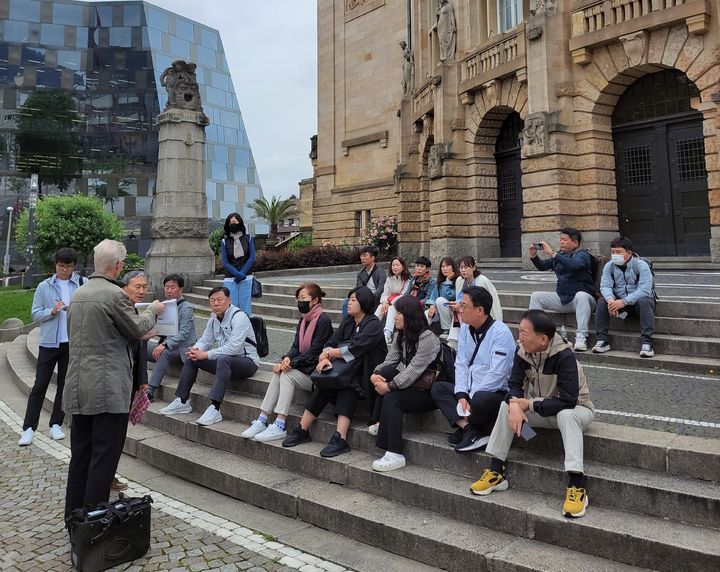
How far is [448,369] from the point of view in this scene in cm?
477

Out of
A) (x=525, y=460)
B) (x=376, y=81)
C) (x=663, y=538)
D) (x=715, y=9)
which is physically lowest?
(x=663, y=538)

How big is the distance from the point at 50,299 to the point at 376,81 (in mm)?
26021

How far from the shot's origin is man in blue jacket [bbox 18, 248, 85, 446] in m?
6.20

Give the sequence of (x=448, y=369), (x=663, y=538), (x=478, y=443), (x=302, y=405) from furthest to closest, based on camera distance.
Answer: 1. (x=302, y=405)
2. (x=448, y=369)
3. (x=478, y=443)
4. (x=663, y=538)

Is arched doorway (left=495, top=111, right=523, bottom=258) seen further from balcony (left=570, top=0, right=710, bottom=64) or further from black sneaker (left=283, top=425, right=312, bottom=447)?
black sneaker (left=283, top=425, right=312, bottom=447)

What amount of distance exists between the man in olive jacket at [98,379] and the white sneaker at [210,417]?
1898 mm

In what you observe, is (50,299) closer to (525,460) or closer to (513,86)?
(525,460)

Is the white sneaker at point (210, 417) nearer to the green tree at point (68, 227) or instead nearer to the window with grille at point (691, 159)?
the window with grille at point (691, 159)

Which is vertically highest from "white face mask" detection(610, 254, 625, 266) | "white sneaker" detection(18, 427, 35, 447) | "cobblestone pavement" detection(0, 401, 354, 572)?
"white face mask" detection(610, 254, 625, 266)

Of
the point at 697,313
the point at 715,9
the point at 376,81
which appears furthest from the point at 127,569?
the point at 376,81

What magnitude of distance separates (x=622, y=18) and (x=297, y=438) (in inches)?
604

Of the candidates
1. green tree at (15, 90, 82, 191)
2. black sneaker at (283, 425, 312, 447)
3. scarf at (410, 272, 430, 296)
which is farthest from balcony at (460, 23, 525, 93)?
green tree at (15, 90, 82, 191)

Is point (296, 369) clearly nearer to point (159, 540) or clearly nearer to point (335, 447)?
point (335, 447)

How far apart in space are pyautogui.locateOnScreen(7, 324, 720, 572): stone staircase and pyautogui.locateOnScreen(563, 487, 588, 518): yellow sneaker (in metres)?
0.05
